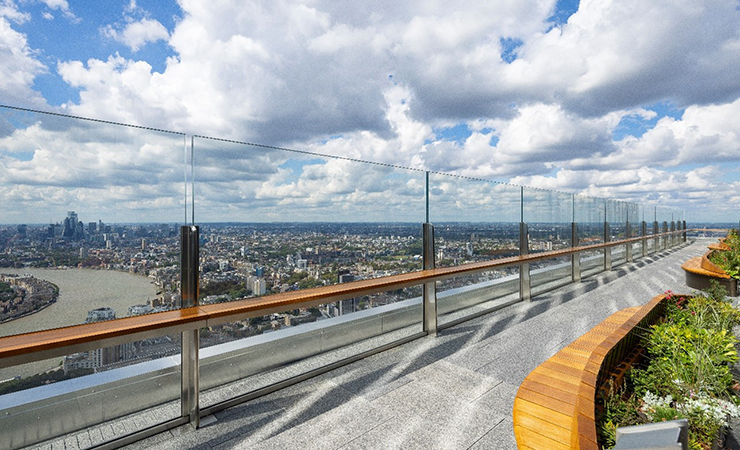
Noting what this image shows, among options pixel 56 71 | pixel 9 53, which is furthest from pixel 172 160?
pixel 9 53

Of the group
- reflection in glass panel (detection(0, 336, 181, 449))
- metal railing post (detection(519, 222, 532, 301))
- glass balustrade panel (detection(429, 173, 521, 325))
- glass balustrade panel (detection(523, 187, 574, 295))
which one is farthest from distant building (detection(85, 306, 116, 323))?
glass balustrade panel (detection(523, 187, 574, 295))

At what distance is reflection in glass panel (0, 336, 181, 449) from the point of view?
188 cm

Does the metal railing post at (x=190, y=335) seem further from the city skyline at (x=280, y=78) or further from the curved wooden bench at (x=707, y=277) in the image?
the curved wooden bench at (x=707, y=277)

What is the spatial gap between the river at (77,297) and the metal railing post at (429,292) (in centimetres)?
286

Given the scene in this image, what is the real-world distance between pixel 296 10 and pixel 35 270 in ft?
14.2

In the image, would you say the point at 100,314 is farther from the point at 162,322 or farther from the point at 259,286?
the point at 259,286

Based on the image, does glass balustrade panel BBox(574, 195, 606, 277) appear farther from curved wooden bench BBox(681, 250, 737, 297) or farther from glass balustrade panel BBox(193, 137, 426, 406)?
glass balustrade panel BBox(193, 137, 426, 406)

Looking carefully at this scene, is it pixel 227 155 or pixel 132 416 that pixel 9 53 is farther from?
pixel 132 416

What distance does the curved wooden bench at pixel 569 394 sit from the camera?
140cm

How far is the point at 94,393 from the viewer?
2.15m

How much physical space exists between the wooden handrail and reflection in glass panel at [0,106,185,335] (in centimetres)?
16

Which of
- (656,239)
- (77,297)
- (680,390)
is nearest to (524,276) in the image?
(680,390)

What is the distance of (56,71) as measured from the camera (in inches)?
117

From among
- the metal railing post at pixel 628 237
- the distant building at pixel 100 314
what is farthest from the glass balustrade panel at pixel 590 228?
the distant building at pixel 100 314
